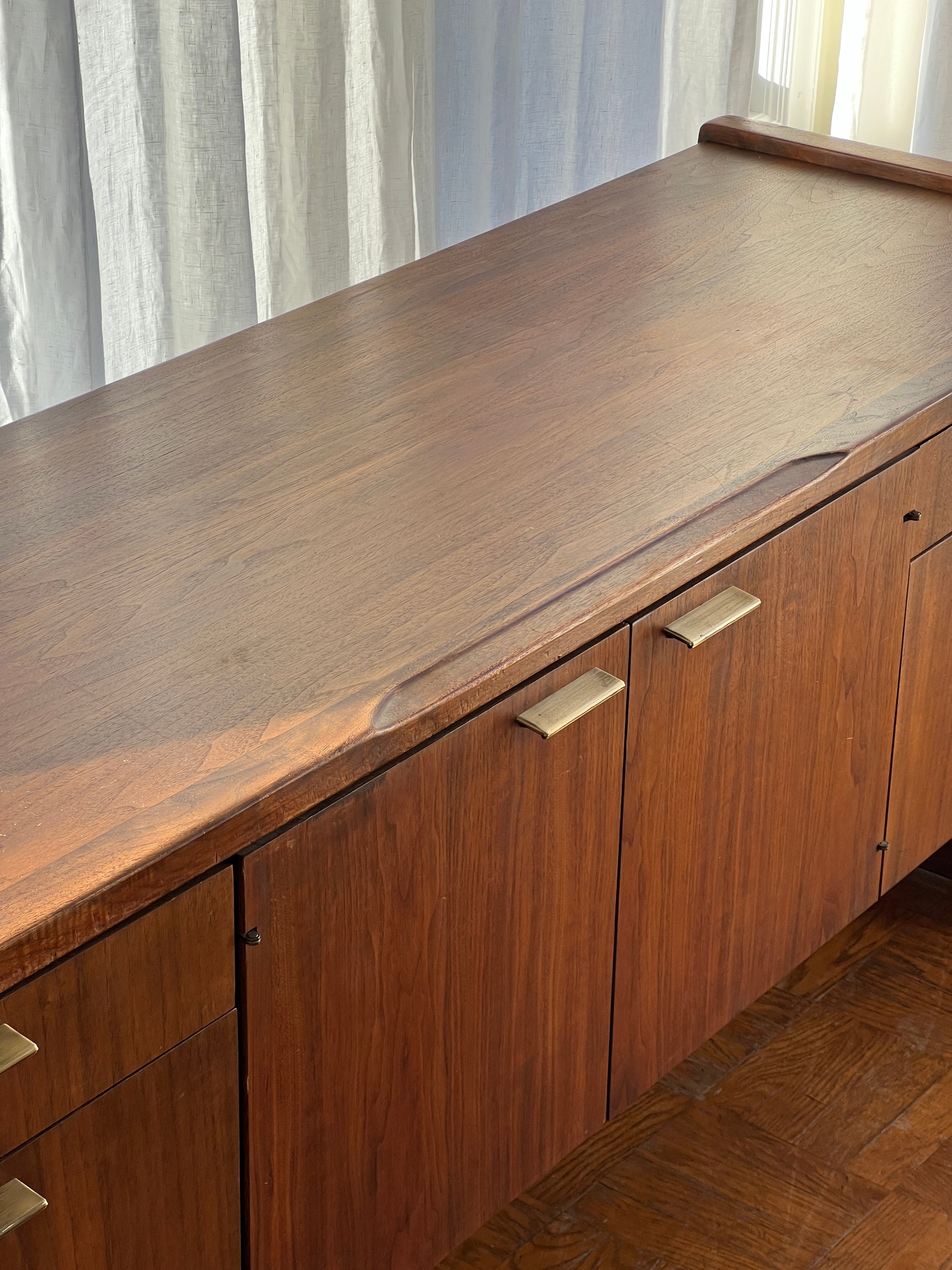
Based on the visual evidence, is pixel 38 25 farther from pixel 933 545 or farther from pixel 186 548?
pixel 933 545

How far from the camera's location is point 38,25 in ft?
5.37

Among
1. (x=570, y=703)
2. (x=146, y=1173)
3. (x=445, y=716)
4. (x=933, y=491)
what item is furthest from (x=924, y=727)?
(x=146, y=1173)

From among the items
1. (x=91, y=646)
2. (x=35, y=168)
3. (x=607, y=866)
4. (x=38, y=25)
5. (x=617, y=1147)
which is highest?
(x=38, y=25)

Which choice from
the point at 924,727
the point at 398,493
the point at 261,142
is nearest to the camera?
the point at 398,493

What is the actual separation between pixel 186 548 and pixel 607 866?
0.39 m

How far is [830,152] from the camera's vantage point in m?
1.78

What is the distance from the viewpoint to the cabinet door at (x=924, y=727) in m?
1.46

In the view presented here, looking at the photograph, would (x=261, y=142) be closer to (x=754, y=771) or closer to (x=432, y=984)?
(x=754, y=771)

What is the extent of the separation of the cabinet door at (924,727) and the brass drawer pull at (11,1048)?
2.97 ft

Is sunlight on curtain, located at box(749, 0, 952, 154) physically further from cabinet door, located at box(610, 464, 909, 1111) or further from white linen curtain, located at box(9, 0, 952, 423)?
cabinet door, located at box(610, 464, 909, 1111)

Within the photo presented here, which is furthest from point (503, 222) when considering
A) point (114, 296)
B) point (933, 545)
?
point (933, 545)

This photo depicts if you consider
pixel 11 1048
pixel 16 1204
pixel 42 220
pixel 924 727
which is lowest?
pixel 924 727

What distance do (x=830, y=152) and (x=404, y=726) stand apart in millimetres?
1116

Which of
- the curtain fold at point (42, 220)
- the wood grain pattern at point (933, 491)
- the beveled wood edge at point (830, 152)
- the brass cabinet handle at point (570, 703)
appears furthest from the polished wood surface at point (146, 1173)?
the beveled wood edge at point (830, 152)
